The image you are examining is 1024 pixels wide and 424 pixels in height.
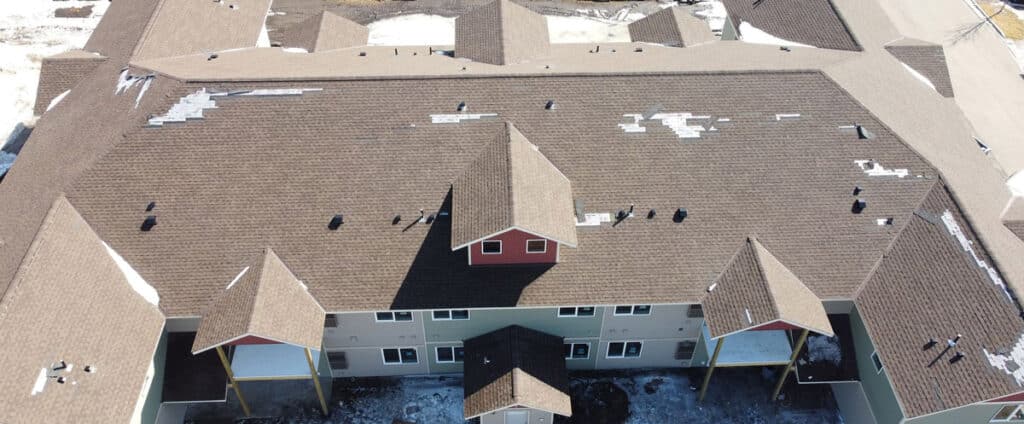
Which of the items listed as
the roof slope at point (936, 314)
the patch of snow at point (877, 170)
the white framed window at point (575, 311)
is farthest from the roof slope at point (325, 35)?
the roof slope at point (936, 314)

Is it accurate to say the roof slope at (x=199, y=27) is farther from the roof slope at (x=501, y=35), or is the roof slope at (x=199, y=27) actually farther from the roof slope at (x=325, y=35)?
the roof slope at (x=501, y=35)

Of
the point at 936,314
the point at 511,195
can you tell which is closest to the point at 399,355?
the point at 511,195

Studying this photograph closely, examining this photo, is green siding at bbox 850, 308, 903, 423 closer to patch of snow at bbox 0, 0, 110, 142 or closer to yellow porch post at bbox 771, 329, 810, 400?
yellow porch post at bbox 771, 329, 810, 400

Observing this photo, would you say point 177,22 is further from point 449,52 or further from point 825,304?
point 825,304

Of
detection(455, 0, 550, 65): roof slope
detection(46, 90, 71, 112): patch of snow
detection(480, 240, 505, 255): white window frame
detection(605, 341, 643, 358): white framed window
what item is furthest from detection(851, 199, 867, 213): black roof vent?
detection(46, 90, 71, 112): patch of snow

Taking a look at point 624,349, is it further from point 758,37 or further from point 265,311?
point 758,37

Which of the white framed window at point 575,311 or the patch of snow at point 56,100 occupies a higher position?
the patch of snow at point 56,100
